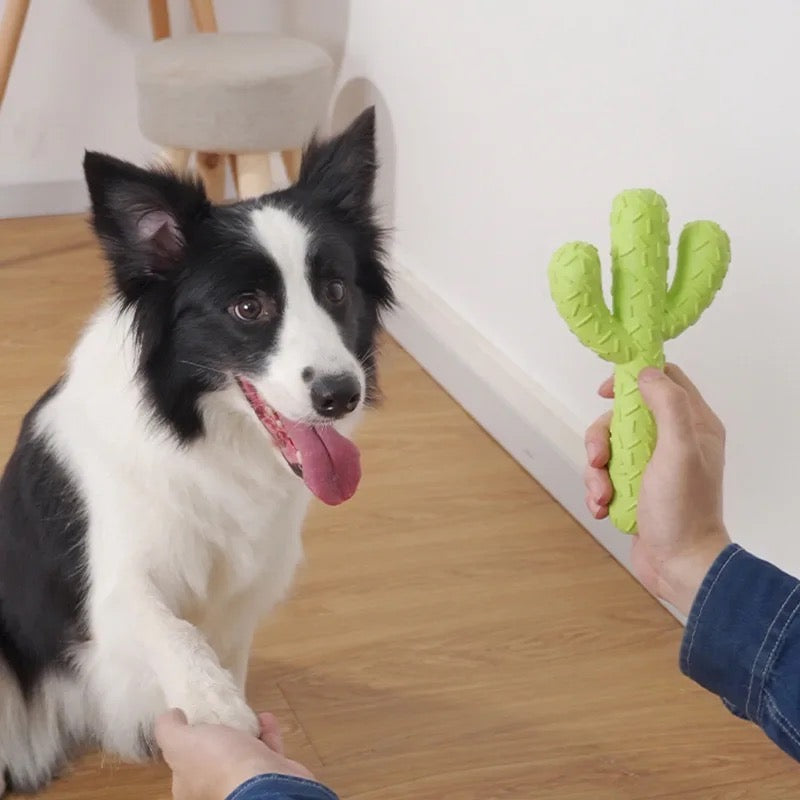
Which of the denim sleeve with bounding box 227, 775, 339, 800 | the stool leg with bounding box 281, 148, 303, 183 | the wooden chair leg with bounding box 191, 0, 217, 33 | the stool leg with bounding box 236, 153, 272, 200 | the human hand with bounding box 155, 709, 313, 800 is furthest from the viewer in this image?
the wooden chair leg with bounding box 191, 0, 217, 33

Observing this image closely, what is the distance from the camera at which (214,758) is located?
1.09 meters

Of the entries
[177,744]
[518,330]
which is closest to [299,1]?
[518,330]

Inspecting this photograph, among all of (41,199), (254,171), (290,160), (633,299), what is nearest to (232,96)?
(254,171)

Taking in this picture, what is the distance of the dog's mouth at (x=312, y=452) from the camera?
4.70 feet

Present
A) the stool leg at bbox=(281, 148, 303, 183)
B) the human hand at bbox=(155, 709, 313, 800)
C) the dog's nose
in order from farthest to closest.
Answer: the stool leg at bbox=(281, 148, 303, 183) < the dog's nose < the human hand at bbox=(155, 709, 313, 800)

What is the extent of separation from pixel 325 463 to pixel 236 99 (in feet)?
5.70

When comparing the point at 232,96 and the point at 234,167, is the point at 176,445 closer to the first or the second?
the point at 232,96

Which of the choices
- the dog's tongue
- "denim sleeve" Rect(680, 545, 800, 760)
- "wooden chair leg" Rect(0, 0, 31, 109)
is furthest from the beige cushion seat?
"denim sleeve" Rect(680, 545, 800, 760)

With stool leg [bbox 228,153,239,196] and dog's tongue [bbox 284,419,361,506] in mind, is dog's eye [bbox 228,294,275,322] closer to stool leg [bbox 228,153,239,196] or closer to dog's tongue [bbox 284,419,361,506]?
dog's tongue [bbox 284,419,361,506]

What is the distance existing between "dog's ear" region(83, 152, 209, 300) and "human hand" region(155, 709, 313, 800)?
1.80 ft

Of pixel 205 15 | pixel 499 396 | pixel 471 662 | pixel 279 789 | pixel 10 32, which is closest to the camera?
pixel 279 789

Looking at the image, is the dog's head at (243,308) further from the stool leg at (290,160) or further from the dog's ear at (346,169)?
the stool leg at (290,160)

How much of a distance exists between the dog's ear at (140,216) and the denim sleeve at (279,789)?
0.69 m

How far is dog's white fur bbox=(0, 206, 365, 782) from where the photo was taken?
1391mm
